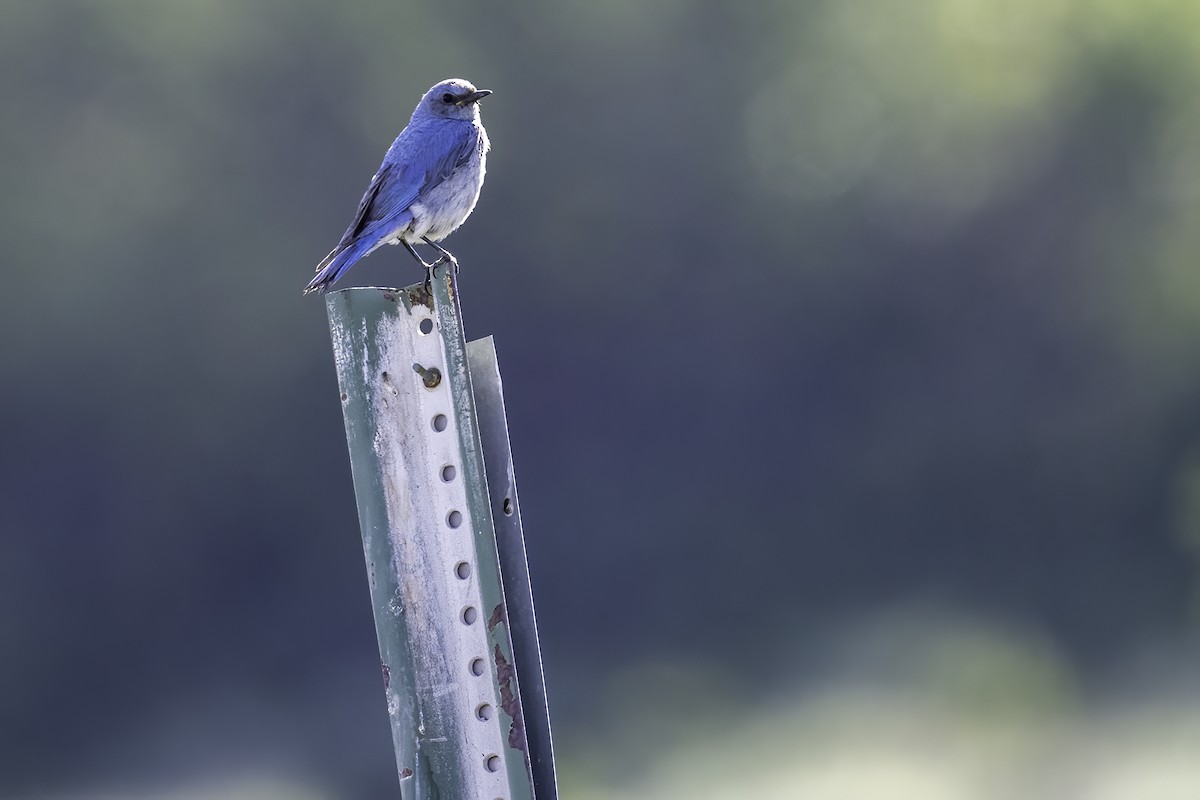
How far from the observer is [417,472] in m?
2.20

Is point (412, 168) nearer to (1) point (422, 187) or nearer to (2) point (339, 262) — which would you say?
(1) point (422, 187)

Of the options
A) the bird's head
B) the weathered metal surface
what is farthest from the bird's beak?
the weathered metal surface

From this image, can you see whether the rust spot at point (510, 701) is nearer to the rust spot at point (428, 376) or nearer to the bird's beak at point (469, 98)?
the rust spot at point (428, 376)

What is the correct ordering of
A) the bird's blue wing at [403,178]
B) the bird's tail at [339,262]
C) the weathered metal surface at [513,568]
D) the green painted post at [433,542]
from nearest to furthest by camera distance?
the green painted post at [433,542] < the weathered metal surface at [513,568] < the bird's tail at [339,262] < the bird's blue wing at [403,178]

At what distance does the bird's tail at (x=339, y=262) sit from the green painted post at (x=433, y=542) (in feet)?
2.91

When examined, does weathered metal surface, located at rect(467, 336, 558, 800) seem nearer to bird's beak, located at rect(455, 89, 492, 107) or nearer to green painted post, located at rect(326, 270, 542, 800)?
green painted post, located at rect(326, 270, 542, 800)

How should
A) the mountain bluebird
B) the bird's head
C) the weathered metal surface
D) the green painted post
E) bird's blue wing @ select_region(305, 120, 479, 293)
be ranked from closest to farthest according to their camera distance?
the green painted post → the weathered metal surface → bird's blue wing @ select_region(305, 120, 479, 293) → the mountain bluebird → the bird's head

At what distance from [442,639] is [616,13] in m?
10.3

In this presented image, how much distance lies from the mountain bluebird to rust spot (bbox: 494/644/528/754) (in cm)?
145

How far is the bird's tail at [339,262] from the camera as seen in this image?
123 inches

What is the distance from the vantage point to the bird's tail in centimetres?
312

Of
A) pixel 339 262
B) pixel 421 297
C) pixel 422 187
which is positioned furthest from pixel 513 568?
pixel 422 187

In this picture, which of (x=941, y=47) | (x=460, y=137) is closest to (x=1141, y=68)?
(x=941, y=47)

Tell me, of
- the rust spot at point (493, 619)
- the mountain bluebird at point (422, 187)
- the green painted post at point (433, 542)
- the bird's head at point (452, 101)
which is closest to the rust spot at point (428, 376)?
the green painted post at point (433, 542)
